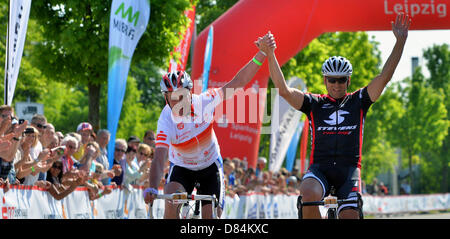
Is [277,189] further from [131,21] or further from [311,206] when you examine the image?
[311,206]

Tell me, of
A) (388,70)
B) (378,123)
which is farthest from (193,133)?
(378,123)

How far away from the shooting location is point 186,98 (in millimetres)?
7152

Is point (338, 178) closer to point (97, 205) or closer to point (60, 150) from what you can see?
point (60, 150)

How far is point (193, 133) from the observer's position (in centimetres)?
739

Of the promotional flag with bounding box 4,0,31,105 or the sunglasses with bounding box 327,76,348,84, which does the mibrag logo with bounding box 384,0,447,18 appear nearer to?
the promotional flag with bounding box 4,0,31,105

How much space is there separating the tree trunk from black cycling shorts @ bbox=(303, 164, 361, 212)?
34.7ft

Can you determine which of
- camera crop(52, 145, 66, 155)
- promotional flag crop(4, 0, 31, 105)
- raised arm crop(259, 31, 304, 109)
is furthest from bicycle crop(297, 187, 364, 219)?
promotional flag crop(4, 0, 31, 105)

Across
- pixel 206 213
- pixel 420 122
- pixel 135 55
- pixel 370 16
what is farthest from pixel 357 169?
pixel 420 122

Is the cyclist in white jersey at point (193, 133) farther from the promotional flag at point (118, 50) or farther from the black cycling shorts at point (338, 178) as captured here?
the promotional flag at point (118, 50)

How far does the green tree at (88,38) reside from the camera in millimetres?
15805

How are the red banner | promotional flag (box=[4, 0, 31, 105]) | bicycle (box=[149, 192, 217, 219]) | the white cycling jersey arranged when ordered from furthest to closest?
the red banner
promotional flag (box=[4, 0, 31, 105])
the white cycling jersey
bicycle (box=[149, 192, 217, 219])

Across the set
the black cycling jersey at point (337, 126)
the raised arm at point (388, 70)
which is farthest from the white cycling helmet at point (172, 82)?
the raised arm at point (388, 70)

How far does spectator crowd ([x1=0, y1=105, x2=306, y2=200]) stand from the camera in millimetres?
9258

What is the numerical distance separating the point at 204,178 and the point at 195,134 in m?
0.45
